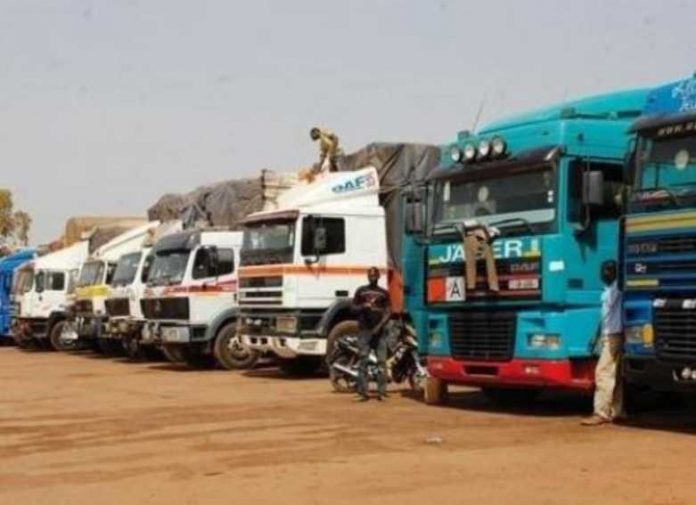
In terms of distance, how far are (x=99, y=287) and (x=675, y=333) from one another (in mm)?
18130

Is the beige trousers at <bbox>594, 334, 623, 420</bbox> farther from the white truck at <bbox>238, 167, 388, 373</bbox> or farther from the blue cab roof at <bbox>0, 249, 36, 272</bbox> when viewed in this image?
the blue cab roof at <bbox>0, 249, 36, 272</bbox>

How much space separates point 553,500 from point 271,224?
10.7 m

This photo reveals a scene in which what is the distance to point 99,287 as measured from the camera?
84.6 ft

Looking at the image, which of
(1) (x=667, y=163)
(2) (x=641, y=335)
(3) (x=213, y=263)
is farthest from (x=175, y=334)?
(1) (x=667, y=163)

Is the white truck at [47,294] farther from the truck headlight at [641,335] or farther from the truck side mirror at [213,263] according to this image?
the truck headlight at [641,335]

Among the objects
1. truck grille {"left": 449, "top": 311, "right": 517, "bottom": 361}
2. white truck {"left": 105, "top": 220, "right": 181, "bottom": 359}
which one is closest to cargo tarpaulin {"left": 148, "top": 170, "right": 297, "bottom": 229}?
white truck {"left": 105, "top": 220, "right": 181, "bottom": 359}

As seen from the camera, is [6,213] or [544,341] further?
[6,213]

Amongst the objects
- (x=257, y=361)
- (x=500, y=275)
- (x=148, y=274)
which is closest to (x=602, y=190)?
(x=500, y=275)

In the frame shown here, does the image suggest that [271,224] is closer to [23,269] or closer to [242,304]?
[242,304]

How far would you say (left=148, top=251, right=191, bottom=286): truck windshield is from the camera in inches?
790

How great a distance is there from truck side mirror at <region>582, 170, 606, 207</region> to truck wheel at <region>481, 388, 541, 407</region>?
3229mm

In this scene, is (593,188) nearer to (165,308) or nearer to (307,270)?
(307,270)

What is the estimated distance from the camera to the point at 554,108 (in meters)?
12.3

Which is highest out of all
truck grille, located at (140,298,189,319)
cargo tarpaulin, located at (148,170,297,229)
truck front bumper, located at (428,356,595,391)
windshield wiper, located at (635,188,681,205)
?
cargo tarpaulin, located at (148,170,297,229)
